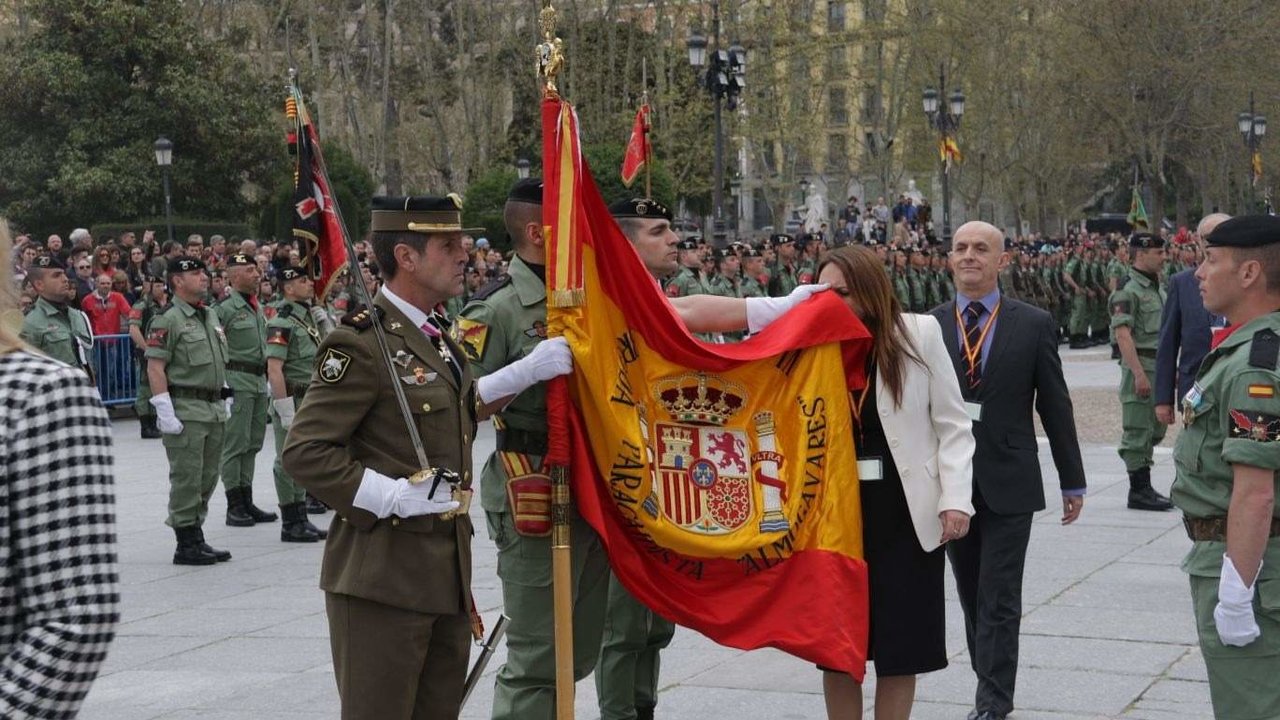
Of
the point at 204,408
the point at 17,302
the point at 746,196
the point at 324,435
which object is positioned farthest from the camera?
the point at 746,196

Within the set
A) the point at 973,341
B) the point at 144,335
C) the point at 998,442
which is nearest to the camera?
the point at 998,442

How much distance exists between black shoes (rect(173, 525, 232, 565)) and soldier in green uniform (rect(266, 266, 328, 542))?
86 centimetres

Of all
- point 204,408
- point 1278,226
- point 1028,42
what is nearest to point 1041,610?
point 1278,226

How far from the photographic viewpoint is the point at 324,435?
4398mm

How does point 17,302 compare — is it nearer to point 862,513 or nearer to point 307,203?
point 307,203

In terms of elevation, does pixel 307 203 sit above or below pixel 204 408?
above

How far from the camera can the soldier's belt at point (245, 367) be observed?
42.5ft

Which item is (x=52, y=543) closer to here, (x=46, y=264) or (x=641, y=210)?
(x=641, y=210)

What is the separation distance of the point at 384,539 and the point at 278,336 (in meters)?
8.01

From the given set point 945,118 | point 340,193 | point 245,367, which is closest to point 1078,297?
point 945,118

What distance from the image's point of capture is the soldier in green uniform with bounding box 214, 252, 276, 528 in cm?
1257

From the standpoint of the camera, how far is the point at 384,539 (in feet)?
14.5

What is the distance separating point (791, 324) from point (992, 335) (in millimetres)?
1541

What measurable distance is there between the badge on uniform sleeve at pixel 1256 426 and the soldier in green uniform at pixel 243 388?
30.6 ft
